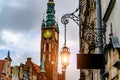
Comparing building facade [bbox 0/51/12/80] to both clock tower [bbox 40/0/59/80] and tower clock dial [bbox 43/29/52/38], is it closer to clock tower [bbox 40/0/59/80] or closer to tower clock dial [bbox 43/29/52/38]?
clock tower [bbox 40/0/59/80]

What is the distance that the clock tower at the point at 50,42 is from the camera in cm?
12838

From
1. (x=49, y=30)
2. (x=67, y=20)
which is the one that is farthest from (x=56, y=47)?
(x=67, y=20)

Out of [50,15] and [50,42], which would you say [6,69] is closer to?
[50,42]

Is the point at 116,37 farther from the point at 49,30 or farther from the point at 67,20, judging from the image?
the point at 49,30

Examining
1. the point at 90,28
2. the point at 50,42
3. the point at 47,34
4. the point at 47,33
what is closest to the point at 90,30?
the point at 90,28

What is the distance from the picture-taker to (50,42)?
135250 millimetres

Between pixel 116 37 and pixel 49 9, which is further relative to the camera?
pixel 49 9

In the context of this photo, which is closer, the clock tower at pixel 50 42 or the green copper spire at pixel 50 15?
the clock tower at pixel 50 42

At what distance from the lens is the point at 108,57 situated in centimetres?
1046

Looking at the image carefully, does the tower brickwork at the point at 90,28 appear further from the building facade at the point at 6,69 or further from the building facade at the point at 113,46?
A: the building facade at the point at 6,69

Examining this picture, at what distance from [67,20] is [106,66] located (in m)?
2.18

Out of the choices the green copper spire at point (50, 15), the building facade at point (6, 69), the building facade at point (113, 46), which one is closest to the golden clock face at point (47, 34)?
the green copper spire at point (50, 15)

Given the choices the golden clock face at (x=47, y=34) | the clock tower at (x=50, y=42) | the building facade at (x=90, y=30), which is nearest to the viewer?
the building facade at (x=90, y=30)

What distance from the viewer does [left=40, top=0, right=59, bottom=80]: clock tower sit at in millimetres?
128375
